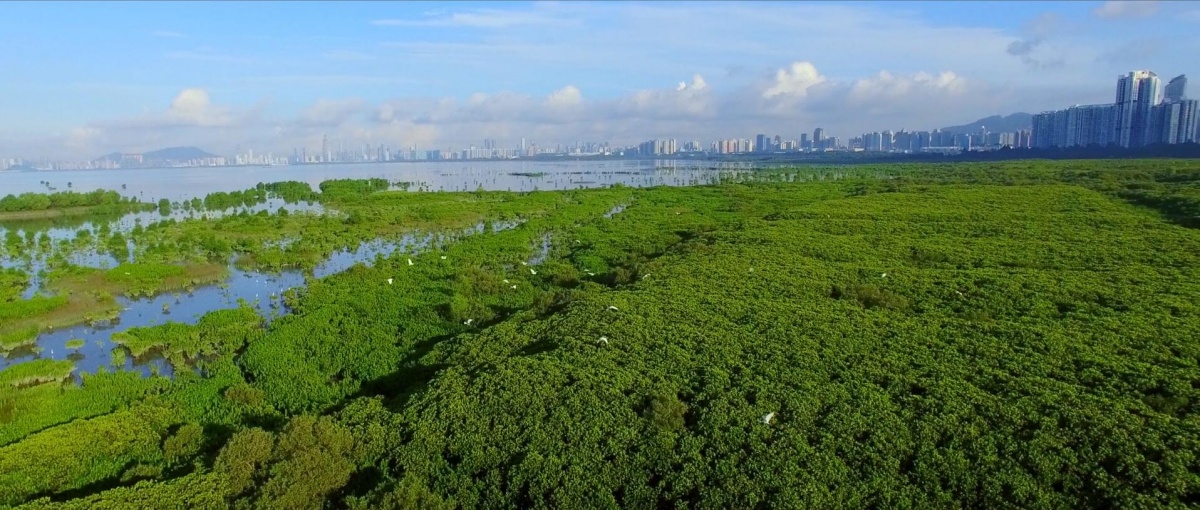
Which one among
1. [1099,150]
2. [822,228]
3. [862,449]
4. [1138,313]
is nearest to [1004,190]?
[822,228]

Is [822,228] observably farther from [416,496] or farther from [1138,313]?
[416,496]

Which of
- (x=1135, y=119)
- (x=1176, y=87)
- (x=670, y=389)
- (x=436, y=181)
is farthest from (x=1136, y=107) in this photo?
(x=670, y=389)

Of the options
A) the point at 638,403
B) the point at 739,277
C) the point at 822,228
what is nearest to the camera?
the point at 638,403

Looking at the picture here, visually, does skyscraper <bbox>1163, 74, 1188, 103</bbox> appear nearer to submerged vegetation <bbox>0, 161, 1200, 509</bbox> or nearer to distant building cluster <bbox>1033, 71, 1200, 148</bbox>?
distant building cluster <bbox>1033, 71, 1200, 148</bbox>

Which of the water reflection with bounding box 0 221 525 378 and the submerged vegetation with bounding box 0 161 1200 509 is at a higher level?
the submerged vegetation with bounding box 0 161 1200 509

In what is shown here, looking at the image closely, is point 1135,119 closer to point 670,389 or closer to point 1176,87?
point 1176,87

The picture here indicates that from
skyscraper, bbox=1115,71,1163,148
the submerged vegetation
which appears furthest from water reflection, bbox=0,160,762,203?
skyscraper, bbox=1115,71,1163,148
